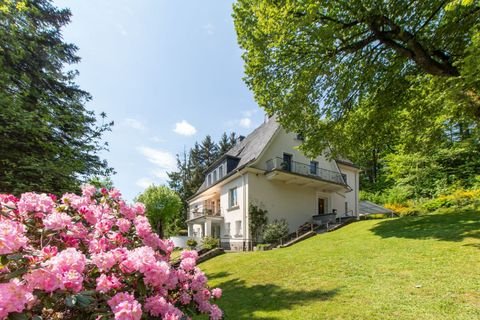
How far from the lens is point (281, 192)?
20953 millimetres

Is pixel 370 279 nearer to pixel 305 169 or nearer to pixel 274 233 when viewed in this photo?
pixel 274 233

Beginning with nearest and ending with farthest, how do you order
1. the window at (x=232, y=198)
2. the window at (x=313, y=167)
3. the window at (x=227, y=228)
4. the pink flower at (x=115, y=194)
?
the pink flower at (x=115, y=194)
the window at (x=232, y=198)
the window at (x=227, y=228)
the window at (x=313, y=167)

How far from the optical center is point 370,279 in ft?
23.1

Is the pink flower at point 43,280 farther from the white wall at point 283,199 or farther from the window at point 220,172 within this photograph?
the window at point 220,172

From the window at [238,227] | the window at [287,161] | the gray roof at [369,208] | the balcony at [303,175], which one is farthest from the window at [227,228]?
the gray roof at [369,208]

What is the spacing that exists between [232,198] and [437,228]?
44.8ft

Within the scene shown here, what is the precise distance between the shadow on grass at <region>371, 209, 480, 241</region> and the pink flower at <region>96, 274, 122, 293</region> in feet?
36.3

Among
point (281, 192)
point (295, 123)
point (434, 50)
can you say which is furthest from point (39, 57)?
point (281, 192)

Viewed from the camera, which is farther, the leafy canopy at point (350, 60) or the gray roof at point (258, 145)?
the gray roof at point (258, 145)

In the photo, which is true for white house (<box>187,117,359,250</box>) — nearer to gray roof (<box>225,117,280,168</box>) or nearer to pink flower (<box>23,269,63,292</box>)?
gray roof (<box>225,117,280,168</box>)

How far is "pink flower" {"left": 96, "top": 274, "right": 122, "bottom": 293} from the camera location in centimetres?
214

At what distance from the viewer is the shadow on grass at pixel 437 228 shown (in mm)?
10100

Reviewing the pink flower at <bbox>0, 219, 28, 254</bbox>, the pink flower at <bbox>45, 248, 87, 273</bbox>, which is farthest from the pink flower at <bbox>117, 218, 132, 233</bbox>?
the pink flower at <bbox>0, 219, 28, 254</bbox>

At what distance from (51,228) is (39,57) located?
11800 millimetres
